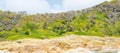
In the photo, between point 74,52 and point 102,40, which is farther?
point 102,40

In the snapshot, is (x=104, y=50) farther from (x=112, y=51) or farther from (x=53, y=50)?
(x=53, y=50)

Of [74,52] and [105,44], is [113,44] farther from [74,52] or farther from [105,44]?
[74,52]

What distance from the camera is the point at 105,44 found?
1115 inches

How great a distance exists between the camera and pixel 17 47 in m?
27.9

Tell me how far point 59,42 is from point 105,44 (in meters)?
4.69

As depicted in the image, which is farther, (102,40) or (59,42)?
(102,40)

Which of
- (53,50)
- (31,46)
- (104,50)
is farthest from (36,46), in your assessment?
(104,50)

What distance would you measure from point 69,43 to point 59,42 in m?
1.06

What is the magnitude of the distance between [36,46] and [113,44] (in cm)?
771

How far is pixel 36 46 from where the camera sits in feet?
90.1

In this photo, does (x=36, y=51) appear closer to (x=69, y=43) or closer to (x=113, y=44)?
(x=69, y=43)

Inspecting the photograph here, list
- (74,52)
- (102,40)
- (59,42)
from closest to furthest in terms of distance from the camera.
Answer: (74,52) < (59,42) < (102,40)

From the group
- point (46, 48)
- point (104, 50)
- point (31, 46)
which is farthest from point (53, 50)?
point (104, 50)

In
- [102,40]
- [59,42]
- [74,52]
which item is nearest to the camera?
[74,52]
